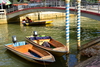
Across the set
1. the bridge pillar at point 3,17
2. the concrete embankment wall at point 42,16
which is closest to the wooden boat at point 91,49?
the bridge pillar at point 3,17

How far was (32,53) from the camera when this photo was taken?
11703mm

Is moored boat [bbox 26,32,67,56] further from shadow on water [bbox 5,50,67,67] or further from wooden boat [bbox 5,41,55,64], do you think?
wooden boat [bbox 5,41,55,64]

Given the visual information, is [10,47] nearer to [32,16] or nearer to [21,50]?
[21,50]

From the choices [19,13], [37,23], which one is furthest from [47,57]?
[19,13]

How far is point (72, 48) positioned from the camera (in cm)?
1362

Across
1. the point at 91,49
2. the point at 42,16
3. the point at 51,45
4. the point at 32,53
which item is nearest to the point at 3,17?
the point at 42,16

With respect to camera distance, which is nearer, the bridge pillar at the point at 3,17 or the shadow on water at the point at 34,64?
the shadow on water at the point at 34,64

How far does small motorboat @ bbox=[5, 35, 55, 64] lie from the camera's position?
9.63 m

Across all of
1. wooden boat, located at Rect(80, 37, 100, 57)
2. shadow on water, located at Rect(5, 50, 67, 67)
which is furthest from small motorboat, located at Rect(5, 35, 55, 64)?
wooden boat, located at Rect(80, 37, 100, 57)

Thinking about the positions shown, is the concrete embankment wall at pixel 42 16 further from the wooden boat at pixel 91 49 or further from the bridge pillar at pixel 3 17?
the wooden boat at pixel 91 49

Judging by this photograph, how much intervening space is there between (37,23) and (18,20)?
7.30 meters

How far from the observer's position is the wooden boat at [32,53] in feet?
31.6

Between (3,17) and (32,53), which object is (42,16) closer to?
(3,17)

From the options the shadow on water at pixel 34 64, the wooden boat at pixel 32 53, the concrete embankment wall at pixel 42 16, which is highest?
the concrete embankment wall at pixel 42 16
